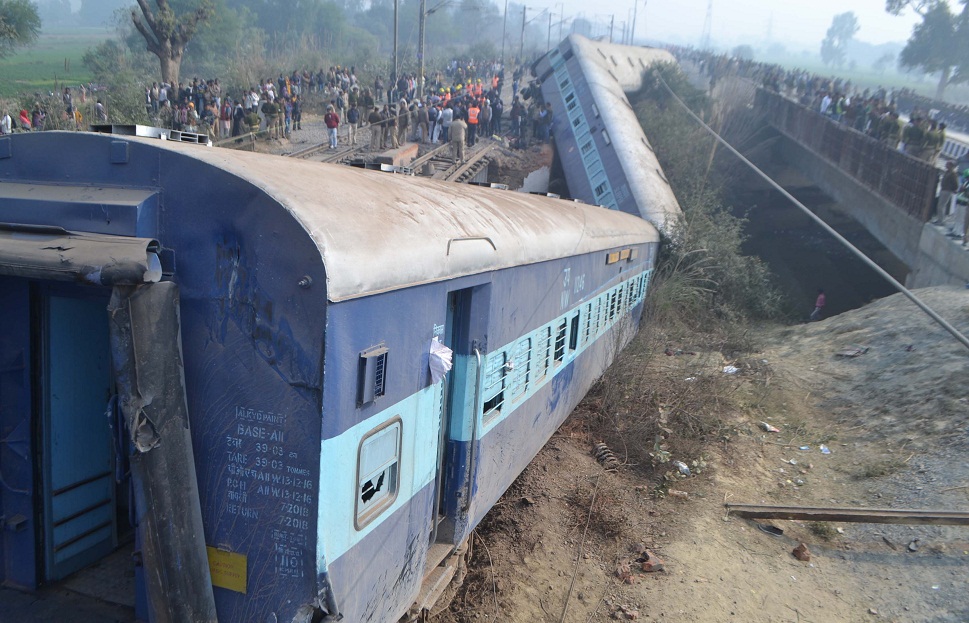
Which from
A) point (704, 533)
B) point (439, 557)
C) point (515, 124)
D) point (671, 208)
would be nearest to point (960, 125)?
point (515, 124)

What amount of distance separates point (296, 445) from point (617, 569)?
4489 millimetres

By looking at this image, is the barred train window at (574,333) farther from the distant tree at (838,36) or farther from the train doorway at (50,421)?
the distant tree at (838,36)

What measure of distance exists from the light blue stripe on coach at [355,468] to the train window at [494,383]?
84 cm

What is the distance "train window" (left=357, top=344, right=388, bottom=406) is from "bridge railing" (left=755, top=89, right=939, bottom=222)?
17.5m

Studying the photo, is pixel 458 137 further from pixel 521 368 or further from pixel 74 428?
pixel 74 428

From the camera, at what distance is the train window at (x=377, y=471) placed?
12.3ft

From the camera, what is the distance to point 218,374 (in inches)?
137

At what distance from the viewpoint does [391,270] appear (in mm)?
3777

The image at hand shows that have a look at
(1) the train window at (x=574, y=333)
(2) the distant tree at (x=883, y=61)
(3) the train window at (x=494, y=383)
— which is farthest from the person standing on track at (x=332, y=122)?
(2) the distant tree at (x=883, y=61)

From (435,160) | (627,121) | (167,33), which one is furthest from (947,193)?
(167,33)

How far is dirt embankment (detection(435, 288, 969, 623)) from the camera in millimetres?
6520

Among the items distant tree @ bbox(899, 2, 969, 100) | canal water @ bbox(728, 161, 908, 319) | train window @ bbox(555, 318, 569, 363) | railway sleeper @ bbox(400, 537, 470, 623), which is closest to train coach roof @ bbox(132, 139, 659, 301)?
train window @ bbox(555, 318, 569, 363)

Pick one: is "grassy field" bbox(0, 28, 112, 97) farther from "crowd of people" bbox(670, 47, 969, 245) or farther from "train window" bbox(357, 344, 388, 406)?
"crowd of people" bbox(670, 47, 969, 245)

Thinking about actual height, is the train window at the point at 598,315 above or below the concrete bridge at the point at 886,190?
below
